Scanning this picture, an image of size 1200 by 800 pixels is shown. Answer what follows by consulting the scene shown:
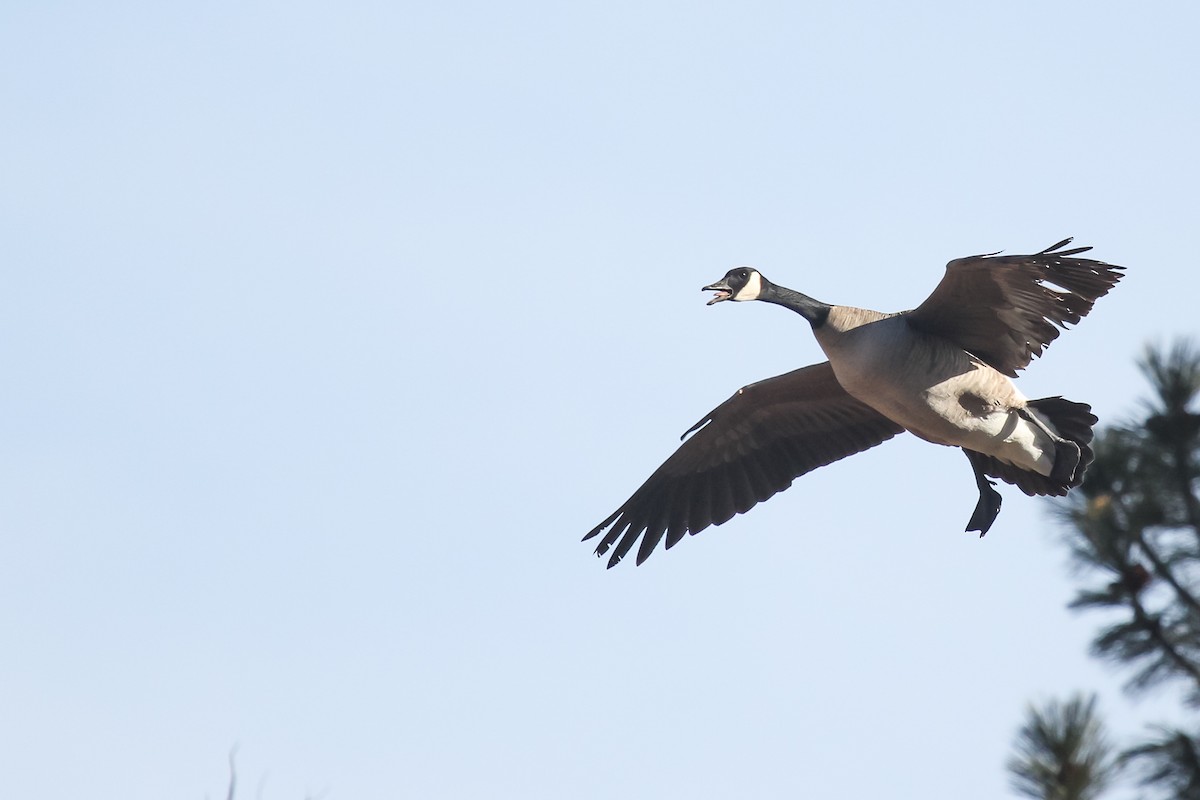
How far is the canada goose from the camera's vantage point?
10.9m

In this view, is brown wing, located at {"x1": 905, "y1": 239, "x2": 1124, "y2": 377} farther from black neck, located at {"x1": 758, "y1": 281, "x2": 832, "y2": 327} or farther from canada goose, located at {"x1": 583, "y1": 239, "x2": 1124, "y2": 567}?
black neck, located at {"x1": 758, "y1": 281, "x2": 832, "y2": 327}

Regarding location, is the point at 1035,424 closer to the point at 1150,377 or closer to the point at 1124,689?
the point at 1150,377

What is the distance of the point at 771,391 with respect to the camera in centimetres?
1277

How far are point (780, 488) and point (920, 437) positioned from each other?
4.36 ft

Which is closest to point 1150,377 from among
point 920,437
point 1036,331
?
point 1036,331

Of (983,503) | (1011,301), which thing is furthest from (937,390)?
(983,503)

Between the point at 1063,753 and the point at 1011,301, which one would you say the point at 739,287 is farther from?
the point at 1063,753

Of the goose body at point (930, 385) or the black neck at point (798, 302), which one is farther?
the black neck at point (798, 302)

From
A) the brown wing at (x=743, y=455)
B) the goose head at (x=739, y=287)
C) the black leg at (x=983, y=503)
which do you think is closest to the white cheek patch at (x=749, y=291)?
the goose head at (x=739, y=287)

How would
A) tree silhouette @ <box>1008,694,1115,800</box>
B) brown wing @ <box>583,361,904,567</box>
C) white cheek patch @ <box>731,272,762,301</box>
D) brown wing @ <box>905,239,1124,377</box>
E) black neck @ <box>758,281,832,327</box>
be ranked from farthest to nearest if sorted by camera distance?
1. brown wing @ <box>583,361,904,567</box>
2. white cheek patch @ <box>731,272,762,301</box>
3. black neck @ <box>758,281,832,327</box>
4. brown wing @ <box>905,239,1124,377</box>
5. tree silhouette @ <box>1008,694,1115,800</box>

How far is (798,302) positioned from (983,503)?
212 cm

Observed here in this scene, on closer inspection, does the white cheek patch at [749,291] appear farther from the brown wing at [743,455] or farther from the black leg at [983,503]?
the black leg at [983,503]

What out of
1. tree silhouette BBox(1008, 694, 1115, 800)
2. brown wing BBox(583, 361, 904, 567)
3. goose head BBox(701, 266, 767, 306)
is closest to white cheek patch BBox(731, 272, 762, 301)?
goose head BBox(701, 266, 767, 306)

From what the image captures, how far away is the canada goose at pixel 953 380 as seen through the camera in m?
10.9
